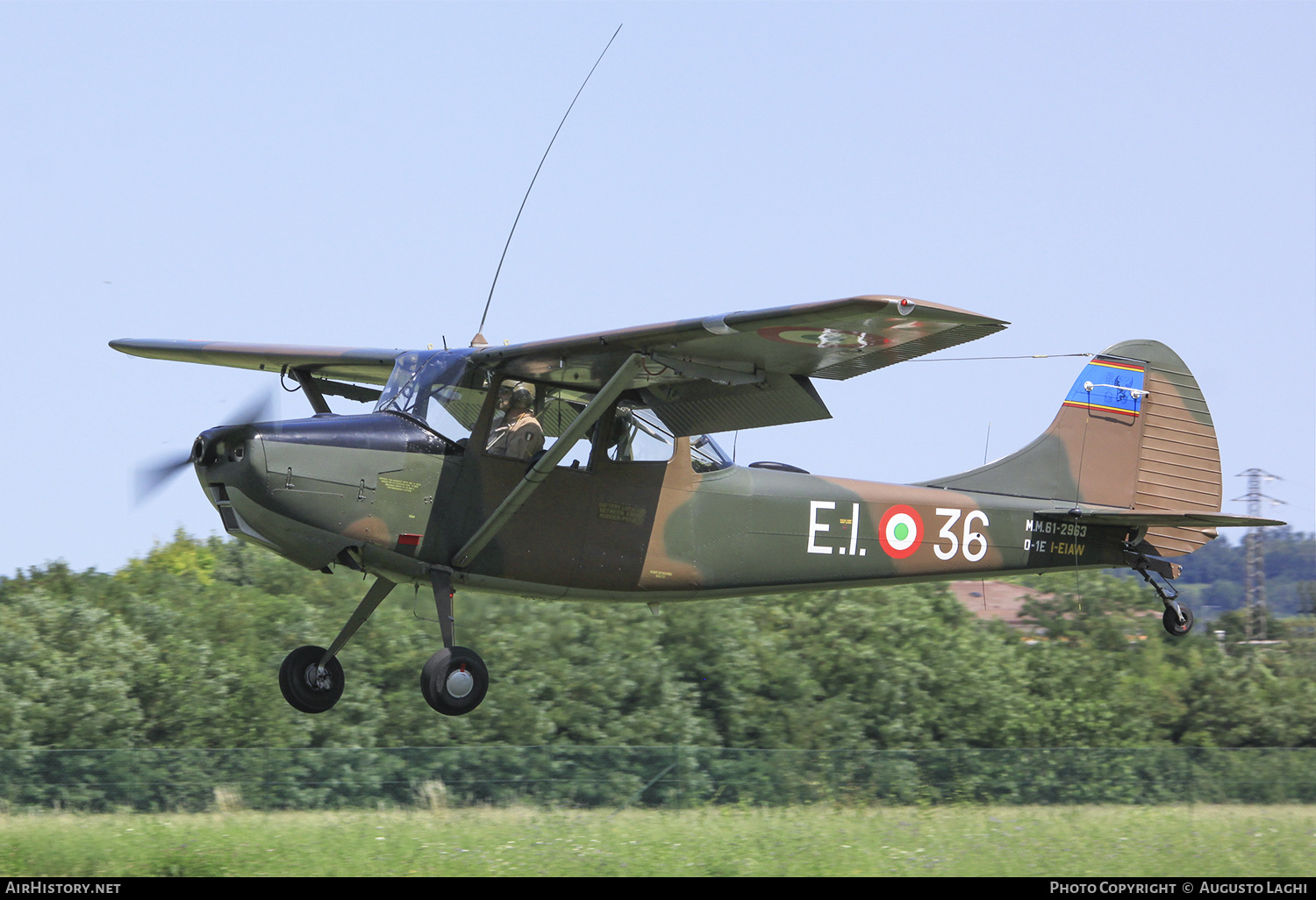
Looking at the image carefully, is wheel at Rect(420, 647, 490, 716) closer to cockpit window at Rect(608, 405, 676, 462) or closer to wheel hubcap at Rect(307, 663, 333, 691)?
wheel hubcap at Rect(307, 663, 333, 691)

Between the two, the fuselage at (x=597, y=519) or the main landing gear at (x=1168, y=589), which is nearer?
the fuselage at (x=597, y=519)

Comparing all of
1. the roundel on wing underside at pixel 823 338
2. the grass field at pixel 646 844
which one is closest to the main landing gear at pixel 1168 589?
the grass field at pixel 646 844

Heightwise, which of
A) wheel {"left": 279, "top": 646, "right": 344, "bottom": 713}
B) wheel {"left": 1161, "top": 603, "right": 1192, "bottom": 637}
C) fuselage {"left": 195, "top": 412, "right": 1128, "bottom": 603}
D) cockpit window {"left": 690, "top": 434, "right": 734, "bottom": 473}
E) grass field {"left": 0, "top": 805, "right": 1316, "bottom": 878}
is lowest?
grass field {"left": 0, "top": 805, "right": 1316, "bottom": 878}

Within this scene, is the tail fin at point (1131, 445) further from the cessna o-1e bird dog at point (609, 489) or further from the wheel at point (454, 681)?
the wheel at point (454, 681)

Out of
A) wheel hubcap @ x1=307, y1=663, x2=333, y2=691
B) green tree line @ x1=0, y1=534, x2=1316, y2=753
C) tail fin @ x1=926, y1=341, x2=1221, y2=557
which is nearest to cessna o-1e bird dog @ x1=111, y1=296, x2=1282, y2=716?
wheel hubcap @ x1=307, y1=663, x2=333, y2=691

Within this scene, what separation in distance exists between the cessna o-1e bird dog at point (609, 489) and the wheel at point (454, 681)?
14 millimetres

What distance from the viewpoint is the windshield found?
31.7 ft

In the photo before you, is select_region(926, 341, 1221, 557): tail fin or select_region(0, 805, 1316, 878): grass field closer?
select_region(0, 805, 1316, 878): grass field

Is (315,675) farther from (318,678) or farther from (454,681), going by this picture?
(454,681)

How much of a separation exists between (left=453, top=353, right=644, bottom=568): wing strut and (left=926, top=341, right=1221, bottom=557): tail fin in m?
5.18

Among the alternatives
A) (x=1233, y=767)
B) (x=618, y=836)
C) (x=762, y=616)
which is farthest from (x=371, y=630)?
(x=1233, y=767)

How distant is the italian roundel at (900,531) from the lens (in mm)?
11523

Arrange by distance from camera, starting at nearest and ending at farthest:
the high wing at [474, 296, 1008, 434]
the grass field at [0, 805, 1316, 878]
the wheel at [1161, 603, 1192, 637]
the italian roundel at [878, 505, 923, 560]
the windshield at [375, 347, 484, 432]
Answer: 1. the high wing at [474, 296, 1008, 434]
2. the windshield at [375, 347, 484, 432]
3. the grass field at [0, 805, 1316, 878]
4. the italian roundel at [878, 505, 923, 560]
5. the wheel at [1161, 603, 1192, 637]

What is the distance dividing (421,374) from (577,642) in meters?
16.5
